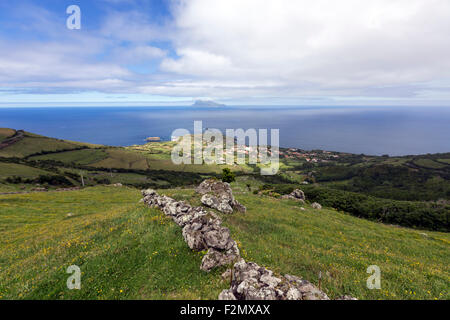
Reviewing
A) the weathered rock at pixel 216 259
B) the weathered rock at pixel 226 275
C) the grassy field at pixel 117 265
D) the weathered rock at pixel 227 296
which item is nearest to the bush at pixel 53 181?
the grassy field at pixel 117 265

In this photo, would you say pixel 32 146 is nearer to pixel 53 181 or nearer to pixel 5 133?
pixel 5 133

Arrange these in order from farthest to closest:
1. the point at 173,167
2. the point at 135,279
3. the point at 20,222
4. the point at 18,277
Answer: the point at 173,167, the point at 20,222, the point at 18,277, the point at 135,279

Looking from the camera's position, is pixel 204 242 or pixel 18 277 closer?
pixel 18 277

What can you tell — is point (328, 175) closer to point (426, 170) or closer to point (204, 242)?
point (426, 170)

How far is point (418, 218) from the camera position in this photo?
51.2 meters

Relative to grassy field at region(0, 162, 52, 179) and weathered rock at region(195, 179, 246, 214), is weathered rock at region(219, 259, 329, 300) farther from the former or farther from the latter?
grassy field at region(0, 162, 52, 179)

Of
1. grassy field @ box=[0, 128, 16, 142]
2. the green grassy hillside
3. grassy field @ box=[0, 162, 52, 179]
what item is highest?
grassy field @ box=[0, 128, 16, 142]

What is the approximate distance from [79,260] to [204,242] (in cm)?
932

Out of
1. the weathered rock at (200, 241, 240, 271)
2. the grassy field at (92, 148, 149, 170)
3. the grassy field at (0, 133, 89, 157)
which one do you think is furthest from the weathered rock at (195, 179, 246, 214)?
the grassy field at (0, 133, 89, 157)

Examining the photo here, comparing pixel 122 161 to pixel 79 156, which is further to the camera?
pixel 79 156

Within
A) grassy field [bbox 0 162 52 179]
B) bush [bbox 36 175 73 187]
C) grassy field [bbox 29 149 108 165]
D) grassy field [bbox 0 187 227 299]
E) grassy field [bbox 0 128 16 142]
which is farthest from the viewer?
grassy field [bbox 0 128 16 142]

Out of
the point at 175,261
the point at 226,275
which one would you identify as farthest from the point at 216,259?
the point at 175,261

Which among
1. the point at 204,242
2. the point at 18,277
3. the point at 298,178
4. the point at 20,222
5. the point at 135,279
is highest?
the point at 204,242
